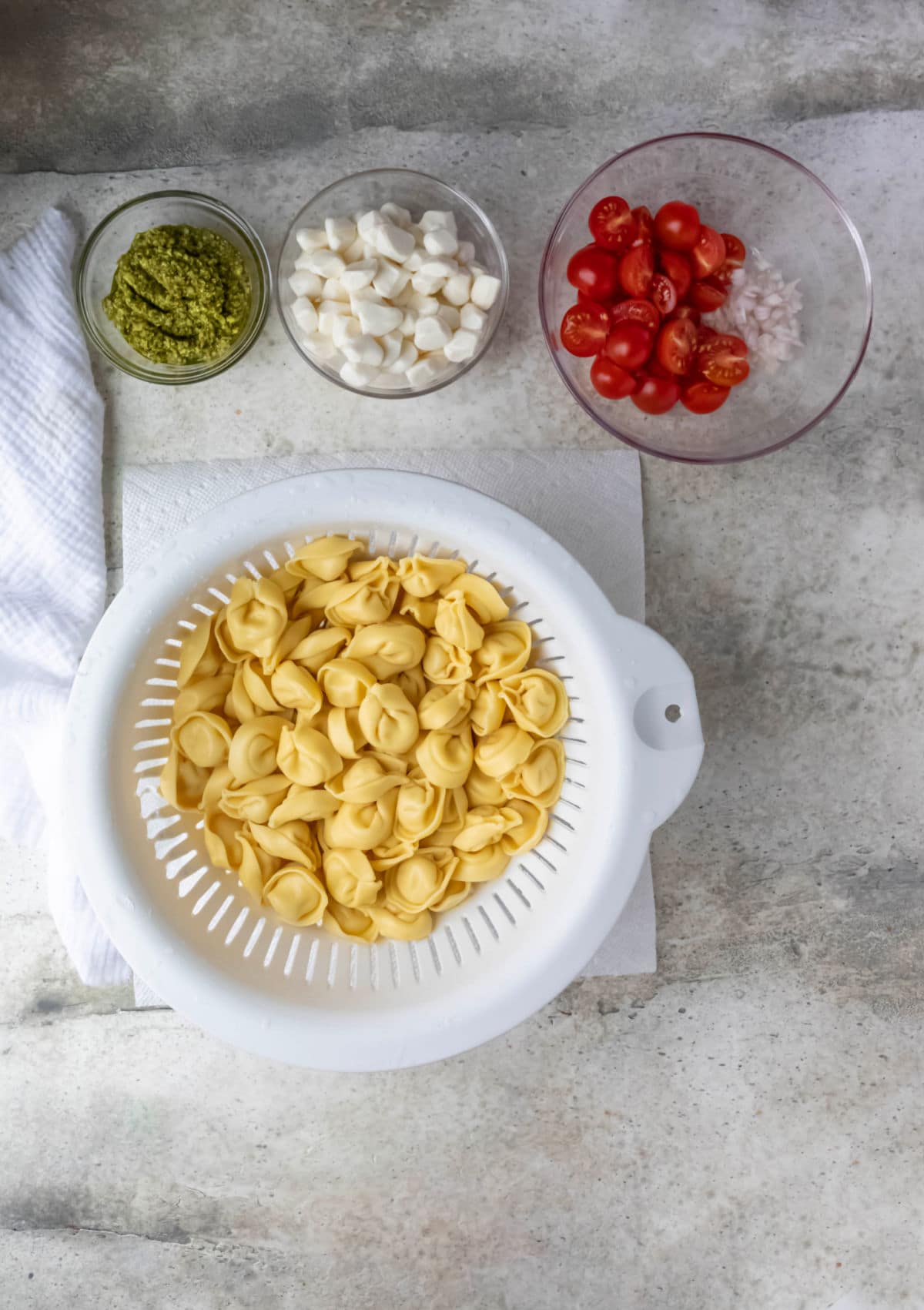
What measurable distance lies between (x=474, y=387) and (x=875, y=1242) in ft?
4.29

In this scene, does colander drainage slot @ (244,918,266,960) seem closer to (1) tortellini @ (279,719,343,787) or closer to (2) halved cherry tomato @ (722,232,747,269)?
(1) tortellini @ (279,719,343,787)

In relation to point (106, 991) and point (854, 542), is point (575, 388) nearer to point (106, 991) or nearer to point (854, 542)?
point (854, 542)

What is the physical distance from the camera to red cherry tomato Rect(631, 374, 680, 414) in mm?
1149

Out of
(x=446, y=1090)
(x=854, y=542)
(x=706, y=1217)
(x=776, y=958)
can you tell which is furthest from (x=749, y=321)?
(x=706, y=1217)

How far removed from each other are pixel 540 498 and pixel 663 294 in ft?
0.95

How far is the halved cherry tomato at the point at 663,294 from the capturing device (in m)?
1.12

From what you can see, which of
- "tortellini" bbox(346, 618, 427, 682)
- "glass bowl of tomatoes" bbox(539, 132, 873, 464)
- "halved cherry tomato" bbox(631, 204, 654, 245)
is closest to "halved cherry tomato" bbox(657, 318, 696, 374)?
"glass bowl of tomatoes" bbox(539, 132, 873, 464)

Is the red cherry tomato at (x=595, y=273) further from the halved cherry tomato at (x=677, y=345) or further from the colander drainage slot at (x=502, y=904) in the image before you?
the colander drainage slot at (x=502, y=904)

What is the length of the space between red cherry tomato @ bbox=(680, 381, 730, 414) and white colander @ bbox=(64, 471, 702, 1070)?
32cm

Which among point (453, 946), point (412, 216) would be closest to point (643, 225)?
point (412, 216)

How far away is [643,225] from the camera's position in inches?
45.3

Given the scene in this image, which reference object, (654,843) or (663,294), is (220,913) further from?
(663,294)

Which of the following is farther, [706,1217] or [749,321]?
[706,1217]

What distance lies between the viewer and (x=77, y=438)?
3.99 ft
